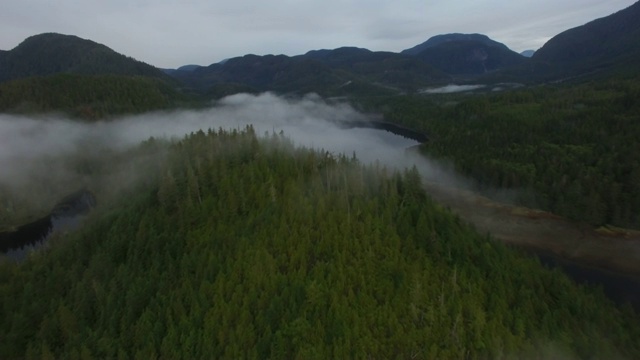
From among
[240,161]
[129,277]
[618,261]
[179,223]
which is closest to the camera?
[129,277]

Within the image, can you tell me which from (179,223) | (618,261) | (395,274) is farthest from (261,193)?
(618,261)

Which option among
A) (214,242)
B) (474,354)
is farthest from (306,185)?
(474,354)

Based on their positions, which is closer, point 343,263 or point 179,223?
point 343,263

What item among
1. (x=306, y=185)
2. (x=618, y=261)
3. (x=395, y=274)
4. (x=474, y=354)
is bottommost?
(x=618, y=261)

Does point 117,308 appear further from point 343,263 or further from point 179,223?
point 343,263

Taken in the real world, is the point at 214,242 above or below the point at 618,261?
above

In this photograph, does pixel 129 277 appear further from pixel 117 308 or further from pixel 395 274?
pixel 395 274

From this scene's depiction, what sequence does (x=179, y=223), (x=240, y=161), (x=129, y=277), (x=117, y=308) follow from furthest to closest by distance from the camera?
(x=240, y=161), (x=179, y=223), (x=129, y=277), (x=117, y=308)
